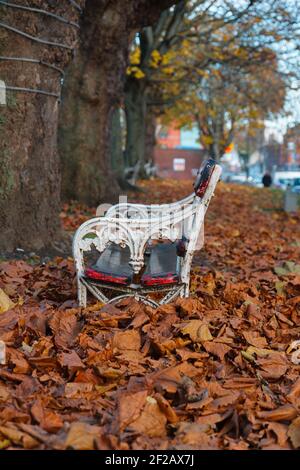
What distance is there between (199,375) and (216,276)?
2.48 metres

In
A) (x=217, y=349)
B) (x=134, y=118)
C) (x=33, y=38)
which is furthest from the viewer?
(x=134, y=118)

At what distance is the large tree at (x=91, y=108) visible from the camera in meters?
11.2

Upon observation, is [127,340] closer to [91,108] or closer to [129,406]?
[129,406]

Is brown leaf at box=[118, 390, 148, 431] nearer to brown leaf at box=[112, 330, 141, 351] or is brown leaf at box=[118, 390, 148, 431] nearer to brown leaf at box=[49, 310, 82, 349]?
brown leaf at box=[112, 330, 141, 351]

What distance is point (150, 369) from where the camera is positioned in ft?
11.3

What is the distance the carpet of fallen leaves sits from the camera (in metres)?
2.81

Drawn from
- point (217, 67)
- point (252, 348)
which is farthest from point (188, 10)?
point (252, 348)

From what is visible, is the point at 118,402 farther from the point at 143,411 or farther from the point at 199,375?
the point at 199,375

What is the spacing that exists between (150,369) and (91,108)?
8.79 m

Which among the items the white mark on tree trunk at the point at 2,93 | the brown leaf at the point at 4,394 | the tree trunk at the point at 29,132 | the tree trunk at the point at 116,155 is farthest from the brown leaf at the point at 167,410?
the tree trunk at the point at 116,155

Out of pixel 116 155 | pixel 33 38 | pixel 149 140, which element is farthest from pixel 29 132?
pixel 149 140

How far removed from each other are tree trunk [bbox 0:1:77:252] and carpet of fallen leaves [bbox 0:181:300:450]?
1.00m

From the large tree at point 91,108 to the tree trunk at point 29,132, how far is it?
4525 millimetres

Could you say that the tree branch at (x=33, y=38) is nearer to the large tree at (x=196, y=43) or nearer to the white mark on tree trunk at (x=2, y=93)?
the white mark on tree trunk at (x=2, y=93)
